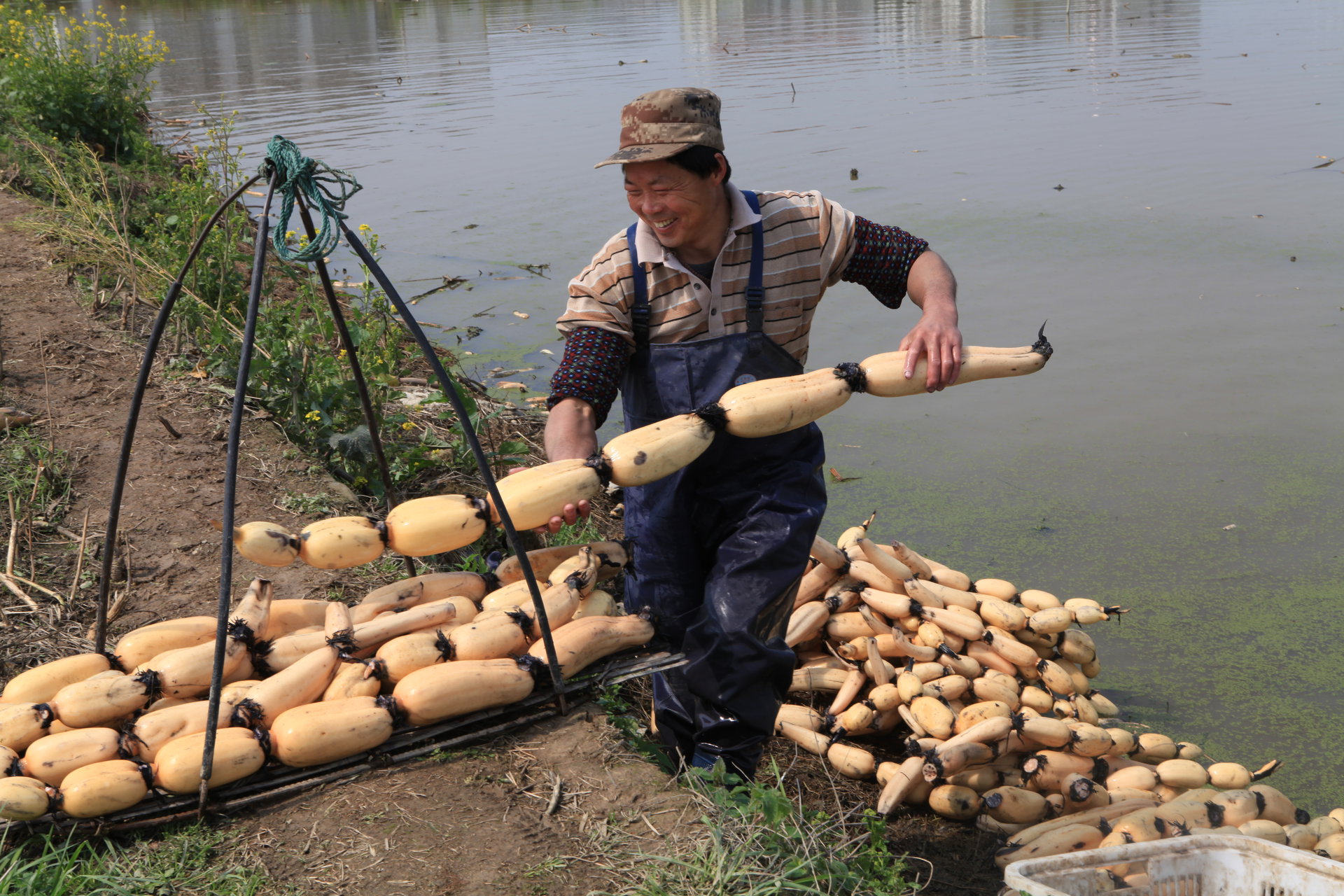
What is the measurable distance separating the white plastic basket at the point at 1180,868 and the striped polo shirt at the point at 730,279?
1.58m

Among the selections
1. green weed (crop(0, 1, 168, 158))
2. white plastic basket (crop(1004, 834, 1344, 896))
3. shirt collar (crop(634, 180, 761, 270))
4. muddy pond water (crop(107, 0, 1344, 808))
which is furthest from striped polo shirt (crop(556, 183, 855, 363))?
green weed (crop(0, 1, 168, 158))

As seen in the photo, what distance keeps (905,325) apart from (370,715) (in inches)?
219

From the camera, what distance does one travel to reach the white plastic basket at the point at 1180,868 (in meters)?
2.45

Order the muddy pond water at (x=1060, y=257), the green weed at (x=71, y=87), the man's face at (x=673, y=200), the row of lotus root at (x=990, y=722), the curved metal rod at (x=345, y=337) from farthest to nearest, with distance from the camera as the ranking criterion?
the green weed at (x=71, y=87)
the muddy pond water at (x=1060, y=257)
the row of lotus root at (x=990, y=722)
the man's face at (x=673, y=200)
the curved metal rod at (x=345, y=337)

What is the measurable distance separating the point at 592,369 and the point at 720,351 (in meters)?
0.38

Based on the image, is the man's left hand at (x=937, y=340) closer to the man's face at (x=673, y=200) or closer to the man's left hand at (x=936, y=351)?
the man's left hand at (x=936, y=351)

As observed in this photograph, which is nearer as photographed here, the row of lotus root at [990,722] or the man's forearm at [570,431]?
A: the man's forearm at [570,431]

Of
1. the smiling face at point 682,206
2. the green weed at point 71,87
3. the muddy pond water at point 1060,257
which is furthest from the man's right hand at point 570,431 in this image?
the green weed at point 71,87

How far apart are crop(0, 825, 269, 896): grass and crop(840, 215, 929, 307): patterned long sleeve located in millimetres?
2306

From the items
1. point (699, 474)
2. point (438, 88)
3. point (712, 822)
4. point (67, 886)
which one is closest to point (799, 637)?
point (699, 474)

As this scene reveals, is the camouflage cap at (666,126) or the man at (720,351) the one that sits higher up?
the camouflage cap at (666,126)

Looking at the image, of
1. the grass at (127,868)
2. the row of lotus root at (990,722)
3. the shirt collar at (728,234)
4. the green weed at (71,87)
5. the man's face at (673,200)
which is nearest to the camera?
the grass at (127,868)

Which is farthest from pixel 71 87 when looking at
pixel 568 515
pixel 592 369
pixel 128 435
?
pixel 568 515

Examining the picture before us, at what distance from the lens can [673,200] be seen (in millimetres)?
2926
